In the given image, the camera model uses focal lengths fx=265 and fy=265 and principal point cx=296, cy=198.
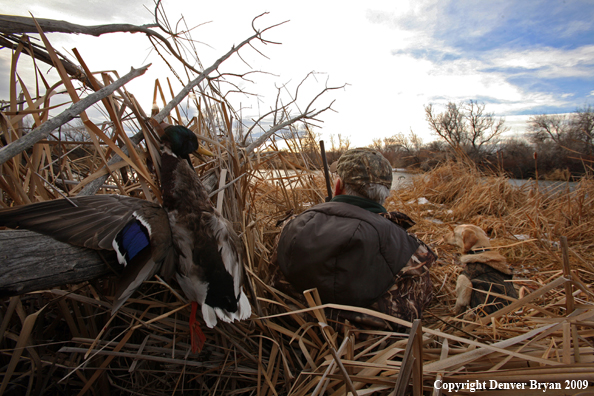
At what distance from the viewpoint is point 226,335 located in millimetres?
1457

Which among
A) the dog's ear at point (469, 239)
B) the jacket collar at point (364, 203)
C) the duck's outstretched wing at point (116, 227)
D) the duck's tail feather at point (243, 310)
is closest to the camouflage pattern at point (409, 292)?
the jacket collar at point (364, 203)

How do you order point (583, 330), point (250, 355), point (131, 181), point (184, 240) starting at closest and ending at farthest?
point (583, 330) < point (184, 240) < point (250, 355) < point (131, 181)

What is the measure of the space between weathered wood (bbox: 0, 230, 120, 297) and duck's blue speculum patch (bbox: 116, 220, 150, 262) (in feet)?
0.26

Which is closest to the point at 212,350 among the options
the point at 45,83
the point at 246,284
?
the point at 246,284

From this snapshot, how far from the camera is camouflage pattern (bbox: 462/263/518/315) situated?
1.94m

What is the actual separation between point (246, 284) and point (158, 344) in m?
0.58

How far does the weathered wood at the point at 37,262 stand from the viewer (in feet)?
2.79

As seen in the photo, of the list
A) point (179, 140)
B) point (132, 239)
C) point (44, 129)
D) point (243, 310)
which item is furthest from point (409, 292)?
point (44, 129)

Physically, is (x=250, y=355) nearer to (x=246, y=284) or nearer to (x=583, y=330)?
(x=246, y=284)

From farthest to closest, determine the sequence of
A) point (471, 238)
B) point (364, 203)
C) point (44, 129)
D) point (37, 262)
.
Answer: point (471, 238) → point (364, 203) → point (44, 129) → point (37, 262)

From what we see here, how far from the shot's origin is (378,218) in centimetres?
150

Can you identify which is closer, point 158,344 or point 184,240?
point 184,240

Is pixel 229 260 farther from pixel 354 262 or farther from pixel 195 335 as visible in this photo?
pixel 354 262

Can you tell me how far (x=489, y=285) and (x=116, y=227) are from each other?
7.80ft
